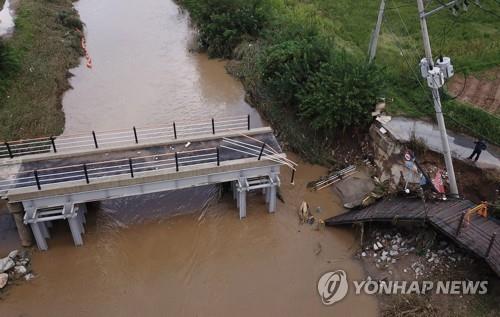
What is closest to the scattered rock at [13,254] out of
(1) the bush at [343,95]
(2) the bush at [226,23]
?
(1) the bush at [343,95]

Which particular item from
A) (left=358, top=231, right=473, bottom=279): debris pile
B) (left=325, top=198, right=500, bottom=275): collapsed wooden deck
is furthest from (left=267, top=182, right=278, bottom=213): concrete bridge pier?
(left=358, top=231, right=473, bottom=279): debris pile

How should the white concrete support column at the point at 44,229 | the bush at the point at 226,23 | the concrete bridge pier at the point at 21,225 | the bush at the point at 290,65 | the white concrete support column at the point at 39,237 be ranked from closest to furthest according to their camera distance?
the concrete bridge pier at the point at 21,225
the white concrete support column at the point at 39,237
the white concrete support column at the point at 44,229
the bush at the point at 290,65
the bush at the point at 226,23

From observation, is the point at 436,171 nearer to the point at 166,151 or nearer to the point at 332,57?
the point at 332,57

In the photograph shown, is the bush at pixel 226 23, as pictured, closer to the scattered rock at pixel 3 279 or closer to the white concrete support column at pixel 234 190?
the white concrete support column at pixel 234 190

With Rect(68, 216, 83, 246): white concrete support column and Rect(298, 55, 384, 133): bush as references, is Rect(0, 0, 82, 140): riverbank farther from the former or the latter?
Rect(298, 55, 384, 133): bush

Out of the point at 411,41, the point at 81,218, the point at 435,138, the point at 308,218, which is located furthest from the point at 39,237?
the point at 411,41

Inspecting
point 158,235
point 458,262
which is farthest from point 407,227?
point 158,235
